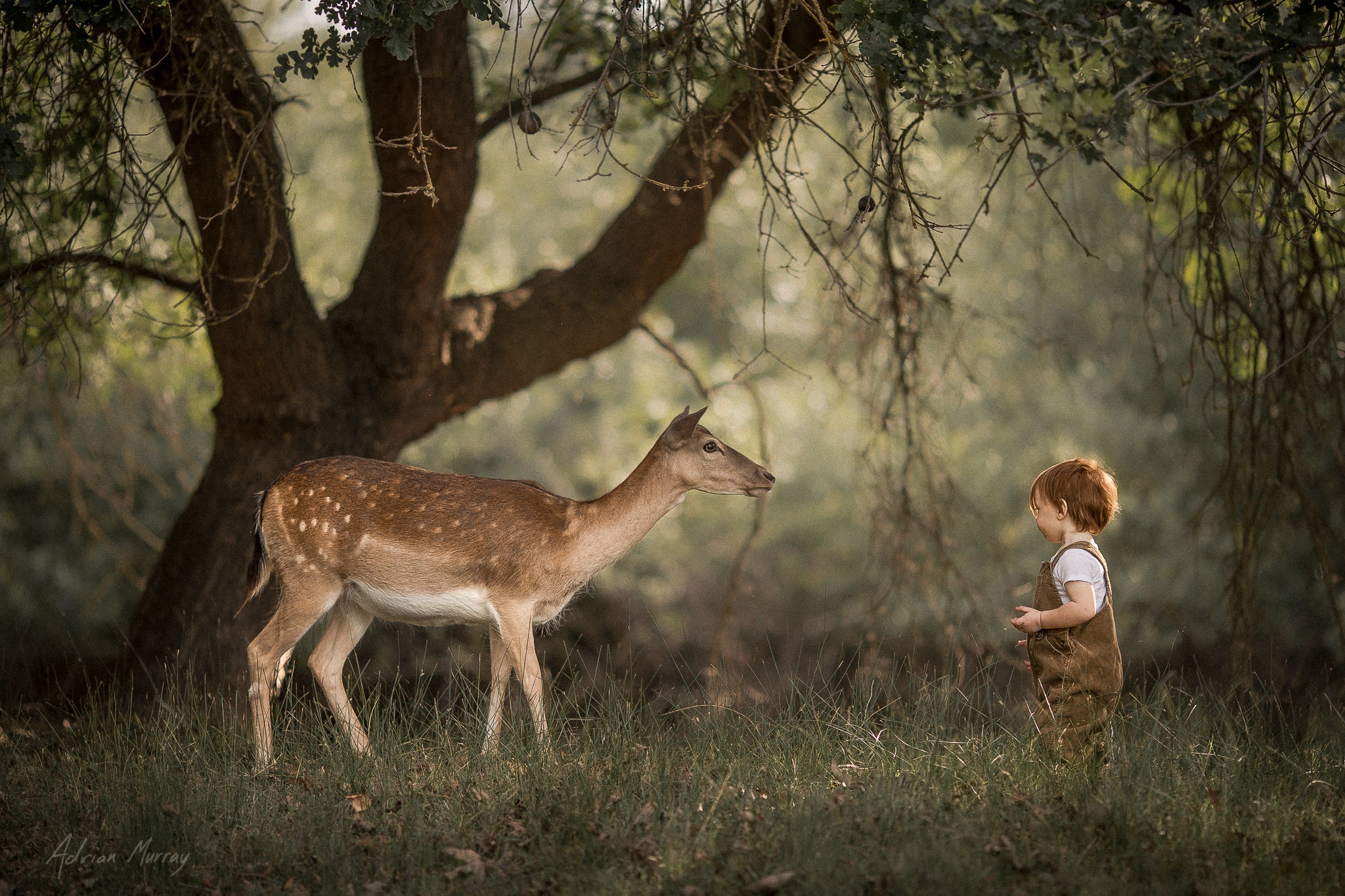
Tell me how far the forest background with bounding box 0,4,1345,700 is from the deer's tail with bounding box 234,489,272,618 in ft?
3.51

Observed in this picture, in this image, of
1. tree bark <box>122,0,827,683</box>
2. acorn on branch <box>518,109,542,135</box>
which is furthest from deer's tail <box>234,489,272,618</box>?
acorn on branch <box>518,109,542,135</box>

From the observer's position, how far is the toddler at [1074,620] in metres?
4.18

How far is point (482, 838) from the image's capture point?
4.05 m

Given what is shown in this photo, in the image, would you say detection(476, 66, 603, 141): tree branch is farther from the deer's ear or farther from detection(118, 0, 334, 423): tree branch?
the deer's ear

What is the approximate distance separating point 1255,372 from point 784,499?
14736 mm

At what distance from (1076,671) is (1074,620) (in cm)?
21

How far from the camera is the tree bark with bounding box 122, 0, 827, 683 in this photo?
5805 mm

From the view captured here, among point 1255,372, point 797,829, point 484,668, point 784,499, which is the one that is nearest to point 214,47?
point 797,829

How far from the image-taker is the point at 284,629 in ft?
16.5

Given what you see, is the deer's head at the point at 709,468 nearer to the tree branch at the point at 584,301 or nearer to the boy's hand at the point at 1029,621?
the boy's hand at the point at 1029,621

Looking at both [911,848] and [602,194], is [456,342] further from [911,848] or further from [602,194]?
[602,194]
